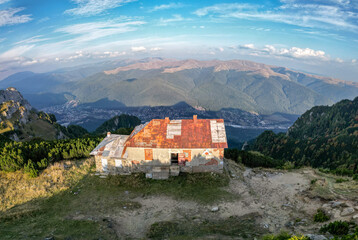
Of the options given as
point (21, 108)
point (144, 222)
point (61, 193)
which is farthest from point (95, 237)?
point (21, 108)

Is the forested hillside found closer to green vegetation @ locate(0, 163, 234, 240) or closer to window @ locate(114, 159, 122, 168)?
green vegetation @ locate(0, 163, 234, 240)

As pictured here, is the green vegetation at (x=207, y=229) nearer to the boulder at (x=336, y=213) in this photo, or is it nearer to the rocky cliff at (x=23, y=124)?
the boulder at (x=336, y=213)

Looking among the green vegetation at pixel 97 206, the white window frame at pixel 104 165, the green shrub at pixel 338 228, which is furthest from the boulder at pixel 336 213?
the white window frame at pixel 104 165

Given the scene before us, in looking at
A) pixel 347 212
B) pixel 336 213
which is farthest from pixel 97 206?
pixel 347 212

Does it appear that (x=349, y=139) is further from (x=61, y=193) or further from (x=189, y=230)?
(x=61, y=193)

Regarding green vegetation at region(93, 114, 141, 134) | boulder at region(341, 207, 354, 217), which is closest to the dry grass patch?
boulder at region(341, 207, 354, 217)

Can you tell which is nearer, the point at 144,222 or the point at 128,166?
the point at 144,222
